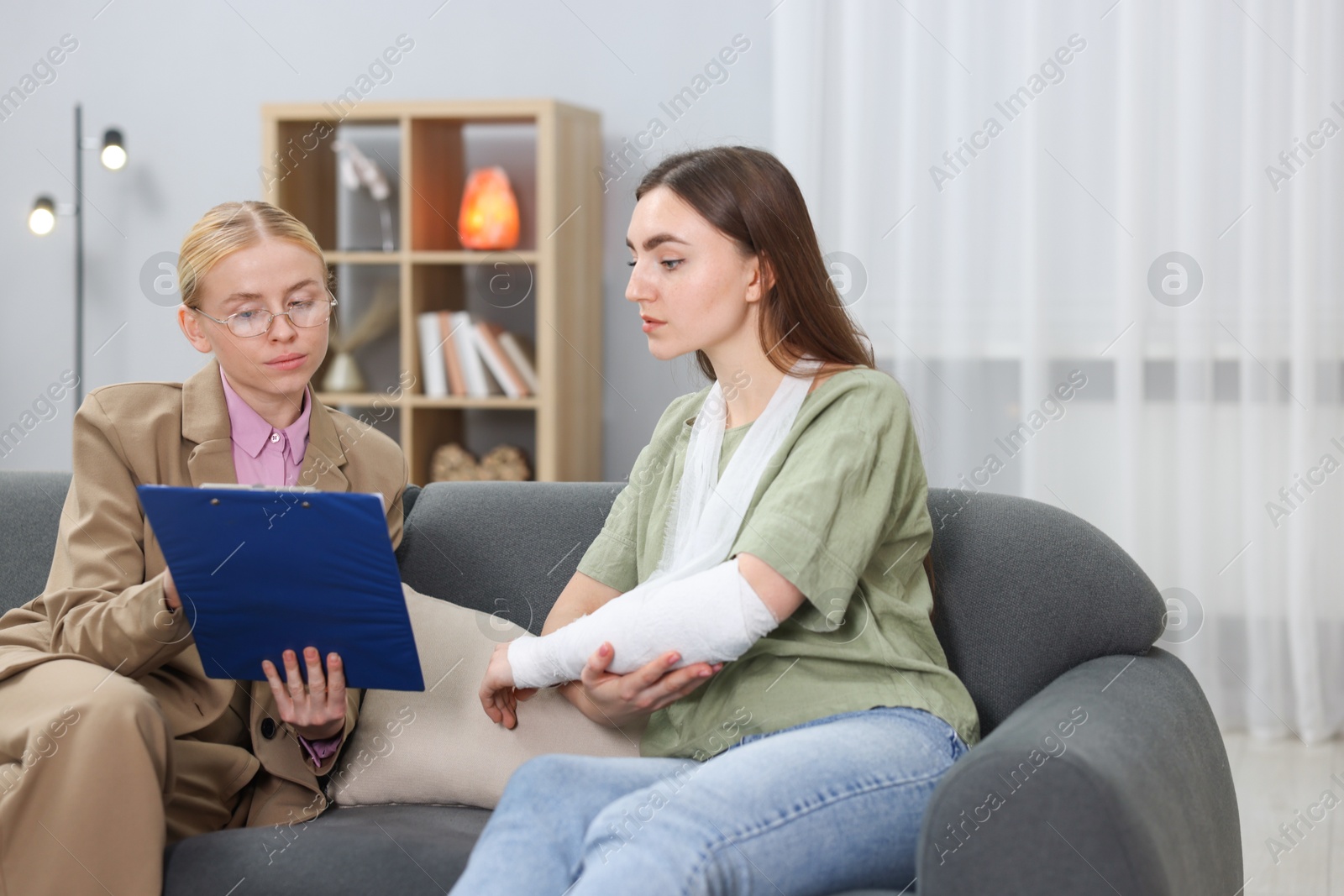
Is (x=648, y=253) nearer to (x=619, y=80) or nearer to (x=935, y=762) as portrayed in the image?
(x=935, y=762)

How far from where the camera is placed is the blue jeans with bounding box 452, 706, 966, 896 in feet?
3.49

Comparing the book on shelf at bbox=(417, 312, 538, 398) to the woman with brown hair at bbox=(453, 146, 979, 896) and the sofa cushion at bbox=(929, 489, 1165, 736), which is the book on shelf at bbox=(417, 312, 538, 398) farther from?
→ the sofa cushion at bbox=(929, 489, 1165, 736)

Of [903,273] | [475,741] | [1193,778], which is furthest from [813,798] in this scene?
[903,273]

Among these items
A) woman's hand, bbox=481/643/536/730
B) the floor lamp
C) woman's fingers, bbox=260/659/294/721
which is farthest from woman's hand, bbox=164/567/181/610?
the floor lamp

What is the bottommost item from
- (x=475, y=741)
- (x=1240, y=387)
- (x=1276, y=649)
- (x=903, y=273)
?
(x=1276, y=649)

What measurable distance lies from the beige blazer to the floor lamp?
2.16 m

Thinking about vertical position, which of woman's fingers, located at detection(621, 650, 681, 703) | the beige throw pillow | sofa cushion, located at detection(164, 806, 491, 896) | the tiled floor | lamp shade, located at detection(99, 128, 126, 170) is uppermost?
lamp shade, located at detection(99, 128, 126, 170)

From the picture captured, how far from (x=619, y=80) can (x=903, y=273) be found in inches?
39.1

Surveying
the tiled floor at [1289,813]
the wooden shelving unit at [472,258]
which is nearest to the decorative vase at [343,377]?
the wooden shelving unit at [472,258]

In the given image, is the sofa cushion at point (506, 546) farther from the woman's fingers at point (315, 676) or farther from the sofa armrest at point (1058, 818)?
the sofa armrest at point (1058, 818)

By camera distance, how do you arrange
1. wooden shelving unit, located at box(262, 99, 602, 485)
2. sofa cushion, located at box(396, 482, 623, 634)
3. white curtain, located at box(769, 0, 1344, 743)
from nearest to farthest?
1. sofa cushion, located at box(396, 482, 623, 634)
2. white curtain, located at box(769, 0, 1344, 743)
3. wooden shelving unit, located at box(262, 99, 602, 485)

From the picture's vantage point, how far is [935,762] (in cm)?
123

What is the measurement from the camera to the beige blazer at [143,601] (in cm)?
137

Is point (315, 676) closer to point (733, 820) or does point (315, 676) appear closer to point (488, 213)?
point (733, 820)
